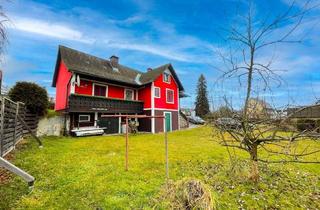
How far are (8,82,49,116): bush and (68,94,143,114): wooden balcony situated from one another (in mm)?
1818

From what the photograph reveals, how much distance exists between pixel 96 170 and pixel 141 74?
20444 mm

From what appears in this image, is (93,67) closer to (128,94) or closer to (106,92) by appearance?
(106,92)

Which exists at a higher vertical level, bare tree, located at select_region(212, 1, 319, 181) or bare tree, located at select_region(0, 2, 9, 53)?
bare tree, located at select_region(0, 2, 9, 53)

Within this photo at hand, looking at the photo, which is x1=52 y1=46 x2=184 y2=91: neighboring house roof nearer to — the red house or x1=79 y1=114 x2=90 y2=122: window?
the red house

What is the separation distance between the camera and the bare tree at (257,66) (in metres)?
3.36

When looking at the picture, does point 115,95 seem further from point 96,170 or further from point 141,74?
point 96,170

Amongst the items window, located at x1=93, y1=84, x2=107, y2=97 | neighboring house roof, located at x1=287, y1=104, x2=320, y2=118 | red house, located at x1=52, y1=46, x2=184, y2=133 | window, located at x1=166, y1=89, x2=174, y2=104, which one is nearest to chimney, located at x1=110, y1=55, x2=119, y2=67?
red house, located at x1=52, y1=46, x2=184, y2=133

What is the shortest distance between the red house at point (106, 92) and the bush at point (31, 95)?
5.80 ft

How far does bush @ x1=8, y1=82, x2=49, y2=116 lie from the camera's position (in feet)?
39.0

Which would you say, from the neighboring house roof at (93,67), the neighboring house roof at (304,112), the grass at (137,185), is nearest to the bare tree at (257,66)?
the neighboring house roof at (304,112)

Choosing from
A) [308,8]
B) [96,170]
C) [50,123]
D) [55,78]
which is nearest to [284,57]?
[308,8]

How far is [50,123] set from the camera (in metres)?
13.8

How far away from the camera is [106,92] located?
17953 millimetres

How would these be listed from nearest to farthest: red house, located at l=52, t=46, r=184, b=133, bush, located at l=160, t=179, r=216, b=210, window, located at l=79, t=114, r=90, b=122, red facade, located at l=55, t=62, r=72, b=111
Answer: bush, located at l=160, t=179, r=216, b=210
red house, located at l=52, t=46, r=184, b=133
window, located at l=79, t=114, r=90, b=122
red facade, located at l=55, t=62, r=72, b=111
